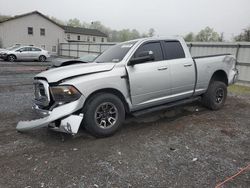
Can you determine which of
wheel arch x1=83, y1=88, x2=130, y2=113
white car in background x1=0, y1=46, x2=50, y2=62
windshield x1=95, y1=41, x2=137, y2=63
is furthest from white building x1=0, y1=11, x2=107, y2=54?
wheel arch x1=83, y1=88, x2=130, y2=113

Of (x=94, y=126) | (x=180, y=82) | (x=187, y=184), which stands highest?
(x=180, y=82)

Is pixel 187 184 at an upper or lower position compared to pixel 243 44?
lower

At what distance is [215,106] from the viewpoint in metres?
6.36

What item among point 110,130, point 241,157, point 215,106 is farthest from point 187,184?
point 215,106

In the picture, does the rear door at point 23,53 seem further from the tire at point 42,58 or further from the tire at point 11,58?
the tire at point 42,58

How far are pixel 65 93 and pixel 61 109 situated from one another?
0.93ft

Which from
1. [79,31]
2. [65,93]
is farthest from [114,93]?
[79,31]

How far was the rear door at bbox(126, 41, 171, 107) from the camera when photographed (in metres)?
4.66

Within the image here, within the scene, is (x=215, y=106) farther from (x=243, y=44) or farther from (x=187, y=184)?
(x=243, y=44)

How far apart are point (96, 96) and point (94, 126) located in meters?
0.55

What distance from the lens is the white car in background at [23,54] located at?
876 inches

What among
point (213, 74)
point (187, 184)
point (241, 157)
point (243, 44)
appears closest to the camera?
point (187, 184)

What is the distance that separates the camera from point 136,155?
3.80 m

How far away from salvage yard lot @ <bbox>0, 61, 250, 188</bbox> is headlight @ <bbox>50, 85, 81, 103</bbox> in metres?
0.84
